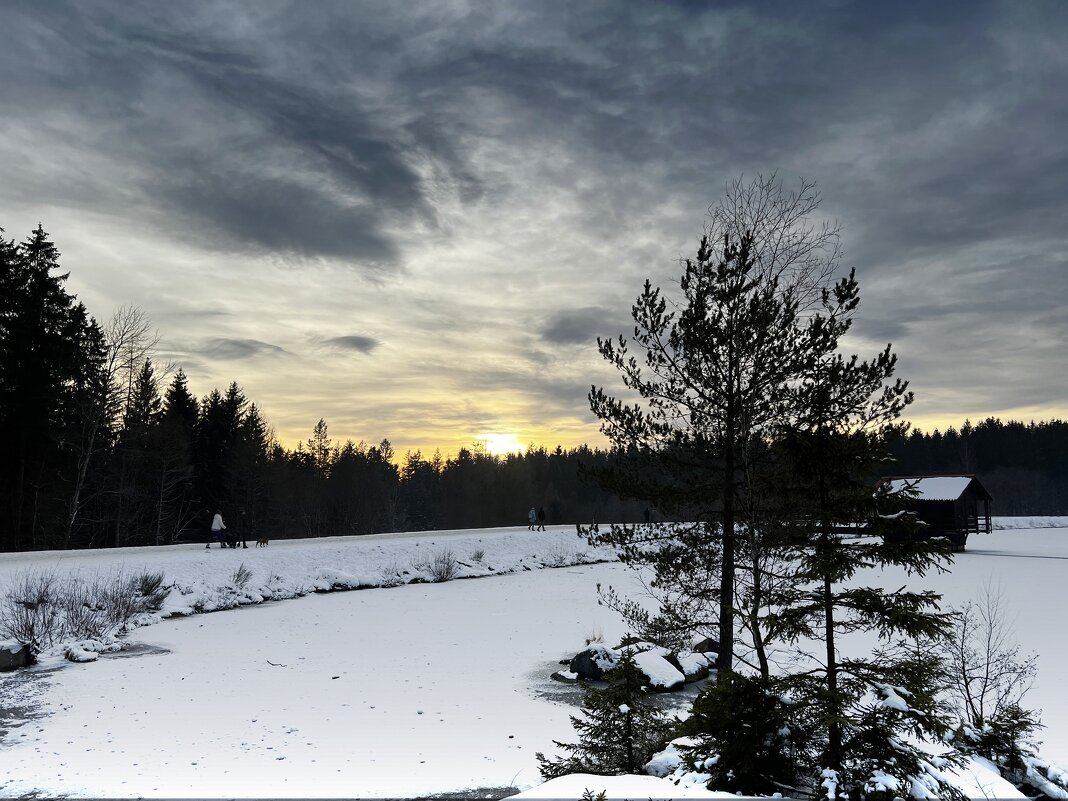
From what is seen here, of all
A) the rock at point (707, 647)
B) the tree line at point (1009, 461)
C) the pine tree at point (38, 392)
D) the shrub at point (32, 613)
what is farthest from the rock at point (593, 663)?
the tree line at point (1009, 461)

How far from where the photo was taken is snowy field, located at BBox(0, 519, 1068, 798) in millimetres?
8781

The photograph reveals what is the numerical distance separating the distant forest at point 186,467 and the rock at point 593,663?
387cm

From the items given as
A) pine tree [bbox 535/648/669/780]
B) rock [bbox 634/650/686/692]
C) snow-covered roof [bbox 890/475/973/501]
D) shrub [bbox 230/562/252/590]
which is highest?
snow-covered roof [bbox 890/475/973/501]

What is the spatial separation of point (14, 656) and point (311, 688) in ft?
24.3

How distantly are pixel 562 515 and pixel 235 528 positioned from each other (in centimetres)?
4527

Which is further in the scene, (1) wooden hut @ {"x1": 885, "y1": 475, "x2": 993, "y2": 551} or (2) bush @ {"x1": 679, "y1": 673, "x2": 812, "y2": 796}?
(1) wooden hut @ {"x1": 885, "y1": 475, "x2": 993, "y2": 551}

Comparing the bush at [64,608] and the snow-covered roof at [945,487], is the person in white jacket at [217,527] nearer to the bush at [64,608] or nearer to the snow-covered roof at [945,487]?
the bush at [64,608]

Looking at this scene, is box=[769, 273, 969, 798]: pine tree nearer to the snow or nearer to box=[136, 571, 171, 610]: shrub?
the snow

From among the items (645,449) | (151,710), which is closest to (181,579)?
(151,710)

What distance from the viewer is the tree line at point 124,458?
3541 centimetres

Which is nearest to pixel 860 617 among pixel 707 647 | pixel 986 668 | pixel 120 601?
pixel 986 668

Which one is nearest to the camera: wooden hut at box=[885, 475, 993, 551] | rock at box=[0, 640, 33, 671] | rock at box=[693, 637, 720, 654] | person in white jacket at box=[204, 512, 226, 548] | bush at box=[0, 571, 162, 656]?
rock at box=[0, 640, 33, 671]

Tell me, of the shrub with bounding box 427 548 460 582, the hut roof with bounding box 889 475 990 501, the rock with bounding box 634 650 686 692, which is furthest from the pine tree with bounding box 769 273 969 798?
the hut roof with bounding box 889 475 990 501

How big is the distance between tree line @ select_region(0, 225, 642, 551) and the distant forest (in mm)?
100
